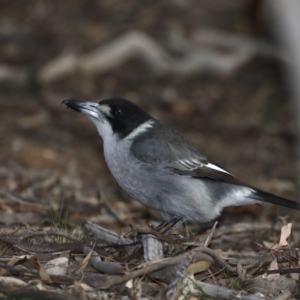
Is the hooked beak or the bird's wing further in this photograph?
the hooked beak

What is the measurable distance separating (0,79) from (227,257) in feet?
19.4

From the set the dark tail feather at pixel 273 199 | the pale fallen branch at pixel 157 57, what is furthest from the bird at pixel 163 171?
the pale fallen branch at pixel 157 57

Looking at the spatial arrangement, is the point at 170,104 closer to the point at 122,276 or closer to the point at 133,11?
the point at 133,11

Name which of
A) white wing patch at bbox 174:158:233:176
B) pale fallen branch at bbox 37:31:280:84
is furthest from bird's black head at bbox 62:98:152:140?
pale fallen branch at bbox 37:31:280:84

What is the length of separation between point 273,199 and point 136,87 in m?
5.34

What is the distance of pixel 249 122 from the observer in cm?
944

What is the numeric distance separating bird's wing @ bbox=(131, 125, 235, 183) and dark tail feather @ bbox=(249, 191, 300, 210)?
217mm

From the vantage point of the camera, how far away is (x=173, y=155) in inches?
197

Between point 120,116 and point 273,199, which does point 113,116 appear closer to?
point 120,116

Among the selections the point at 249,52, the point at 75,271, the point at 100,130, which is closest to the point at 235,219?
the point at 100,130

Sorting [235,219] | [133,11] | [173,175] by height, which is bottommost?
[235,219]

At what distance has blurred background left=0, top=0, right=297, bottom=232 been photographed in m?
7.09

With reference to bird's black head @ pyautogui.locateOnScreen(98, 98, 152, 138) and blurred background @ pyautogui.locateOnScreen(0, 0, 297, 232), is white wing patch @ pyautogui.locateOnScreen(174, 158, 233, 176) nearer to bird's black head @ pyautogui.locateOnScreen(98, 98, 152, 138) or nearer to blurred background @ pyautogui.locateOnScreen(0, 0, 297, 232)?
bird's black head @ pyautogui.locateOnScreen(98, 98, 152, 138)

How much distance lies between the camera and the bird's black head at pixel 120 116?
520 centimetres
